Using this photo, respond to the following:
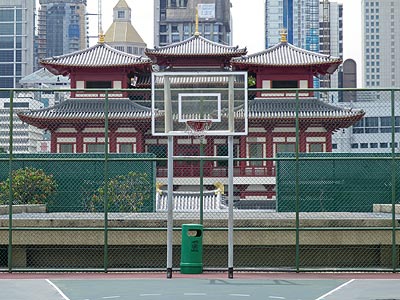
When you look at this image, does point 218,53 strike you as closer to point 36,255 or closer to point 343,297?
point 36,255

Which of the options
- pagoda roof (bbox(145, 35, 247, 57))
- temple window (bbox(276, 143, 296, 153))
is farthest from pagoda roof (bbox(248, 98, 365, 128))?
pagoda roof (bbox(145, 35, 247, 57))

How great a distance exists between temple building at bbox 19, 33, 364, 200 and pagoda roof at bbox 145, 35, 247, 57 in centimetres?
6

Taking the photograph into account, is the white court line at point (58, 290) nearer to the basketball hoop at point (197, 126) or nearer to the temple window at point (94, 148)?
the basketball hoop at point (197, 126)

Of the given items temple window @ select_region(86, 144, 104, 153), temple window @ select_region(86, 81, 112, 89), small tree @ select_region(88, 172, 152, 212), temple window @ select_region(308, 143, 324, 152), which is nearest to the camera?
small tree @ select_region(88, 172, 152, 212)

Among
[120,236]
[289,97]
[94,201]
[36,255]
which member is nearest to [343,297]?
[120,236]

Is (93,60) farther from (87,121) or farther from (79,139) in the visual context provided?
(79,139)

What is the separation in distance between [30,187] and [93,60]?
105ft

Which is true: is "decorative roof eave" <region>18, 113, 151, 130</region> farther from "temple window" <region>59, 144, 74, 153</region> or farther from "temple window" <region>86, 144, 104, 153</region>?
"temple window" <region>86, 144, 104, 153</region>

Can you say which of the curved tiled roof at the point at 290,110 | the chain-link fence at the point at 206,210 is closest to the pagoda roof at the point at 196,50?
the curved tiled roof at the point at 290,110

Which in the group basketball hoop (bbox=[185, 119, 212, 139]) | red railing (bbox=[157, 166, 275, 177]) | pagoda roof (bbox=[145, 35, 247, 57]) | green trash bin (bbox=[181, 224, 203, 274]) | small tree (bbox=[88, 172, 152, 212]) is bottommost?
green trash bin (bbox=[181, 224, 203, 274])

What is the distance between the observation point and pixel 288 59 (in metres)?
58.5

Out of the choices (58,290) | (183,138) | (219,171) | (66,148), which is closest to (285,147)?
(183,138)

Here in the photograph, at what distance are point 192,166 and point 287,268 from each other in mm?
10008

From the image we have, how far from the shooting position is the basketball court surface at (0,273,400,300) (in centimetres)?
1577
